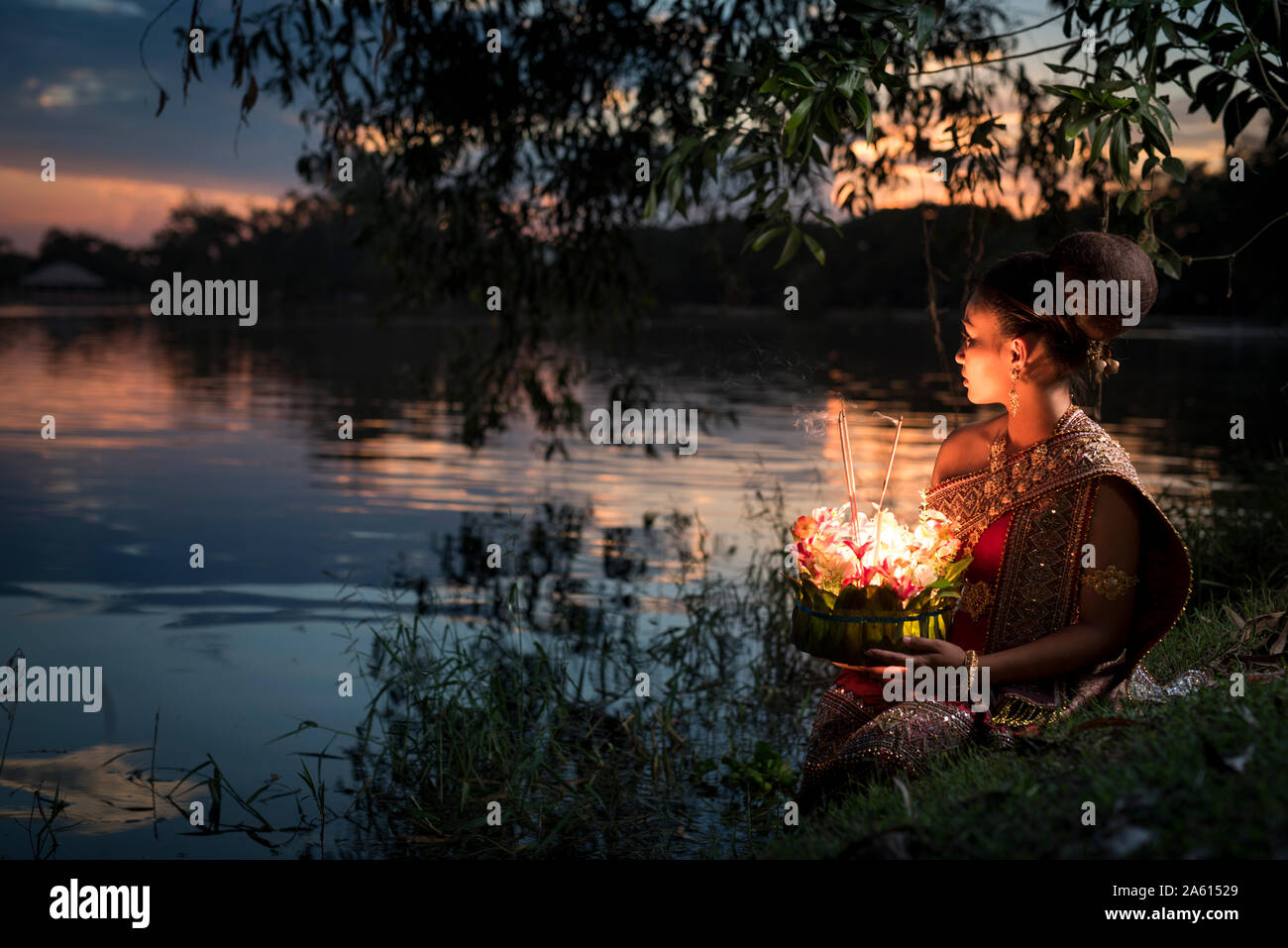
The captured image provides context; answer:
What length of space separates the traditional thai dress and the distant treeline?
3.22ft

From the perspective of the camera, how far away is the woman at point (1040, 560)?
375cm

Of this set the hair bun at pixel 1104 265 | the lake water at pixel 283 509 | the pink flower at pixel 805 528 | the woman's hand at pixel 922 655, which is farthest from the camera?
the lake water at pixel 283 509

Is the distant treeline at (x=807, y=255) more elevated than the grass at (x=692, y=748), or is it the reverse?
the distant treeline at (x=807, y=255)

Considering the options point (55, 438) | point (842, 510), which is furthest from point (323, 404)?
point (842, 510)

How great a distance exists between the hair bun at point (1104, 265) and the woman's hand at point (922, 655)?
3.70 feet

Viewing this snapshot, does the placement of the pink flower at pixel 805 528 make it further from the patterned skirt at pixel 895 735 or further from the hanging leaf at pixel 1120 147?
the hanging leaf at pixel 1120 147

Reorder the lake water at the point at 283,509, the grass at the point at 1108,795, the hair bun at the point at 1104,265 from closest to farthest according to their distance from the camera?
1. the grass at the point at 1108,795
2. the hair bun at the point at 1104,265
3. the lake water at the point at 283,509

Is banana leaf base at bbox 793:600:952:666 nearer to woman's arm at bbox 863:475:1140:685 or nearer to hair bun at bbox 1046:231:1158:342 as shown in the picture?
woman's arm at bbox 863:475:1140:685

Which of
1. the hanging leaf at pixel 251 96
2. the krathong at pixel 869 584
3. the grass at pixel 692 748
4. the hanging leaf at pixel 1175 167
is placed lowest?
the grass at pixel 692 748

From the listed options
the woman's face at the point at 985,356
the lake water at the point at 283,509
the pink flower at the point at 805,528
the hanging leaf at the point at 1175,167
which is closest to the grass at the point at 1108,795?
the pink flower at the point at 805,528

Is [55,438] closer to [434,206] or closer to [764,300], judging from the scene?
[434,206]

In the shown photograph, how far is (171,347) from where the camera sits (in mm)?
45219

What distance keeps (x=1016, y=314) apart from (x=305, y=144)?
25.0 ft

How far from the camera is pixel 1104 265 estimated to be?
146 inches
